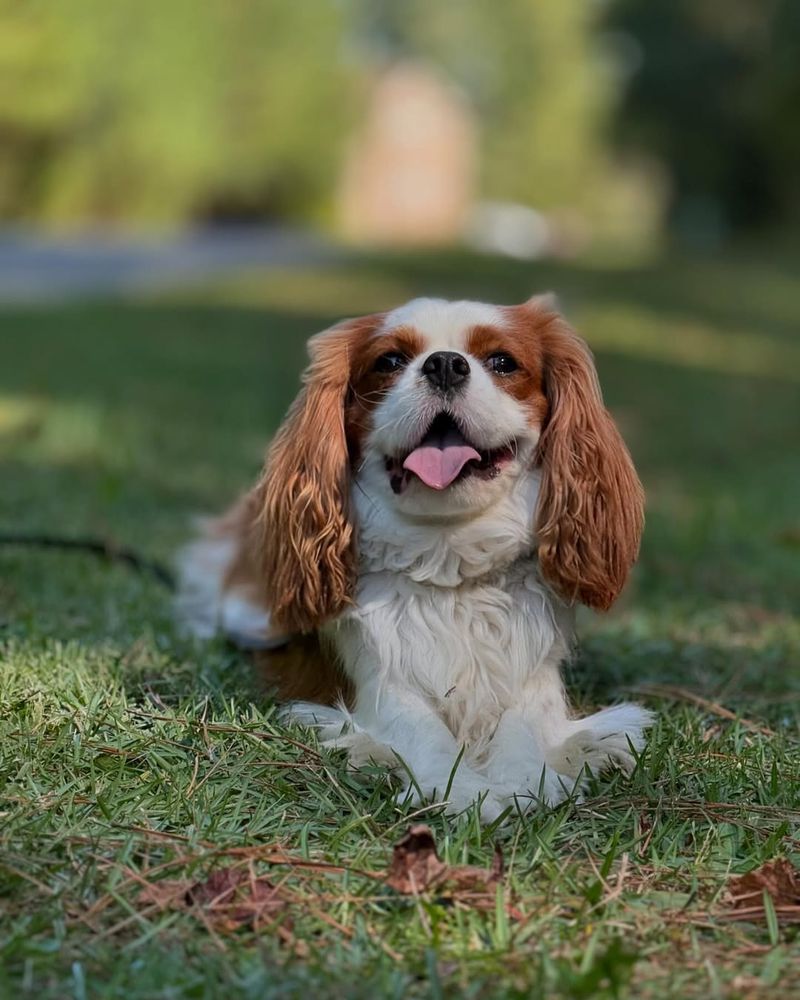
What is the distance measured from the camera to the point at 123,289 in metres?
17.4

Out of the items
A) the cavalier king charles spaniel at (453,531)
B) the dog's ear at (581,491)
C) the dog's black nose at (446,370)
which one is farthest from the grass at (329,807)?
the dog's black nose at (446,370)

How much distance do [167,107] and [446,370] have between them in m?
30.8

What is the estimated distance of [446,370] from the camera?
112 inches

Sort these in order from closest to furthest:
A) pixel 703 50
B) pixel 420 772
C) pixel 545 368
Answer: pixel 420 772, pixel 545 368, pixel 703 50

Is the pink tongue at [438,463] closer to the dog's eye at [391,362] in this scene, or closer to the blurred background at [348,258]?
the dog's eye at [391,362]

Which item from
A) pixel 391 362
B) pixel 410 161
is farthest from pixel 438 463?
pixel 410 161

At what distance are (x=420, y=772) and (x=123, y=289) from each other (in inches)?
609

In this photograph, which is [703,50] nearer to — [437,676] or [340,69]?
[340,69]

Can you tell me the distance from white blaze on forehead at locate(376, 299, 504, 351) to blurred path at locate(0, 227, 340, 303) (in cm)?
1302

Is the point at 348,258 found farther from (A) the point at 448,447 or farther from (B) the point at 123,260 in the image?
(A) the point at 448,447

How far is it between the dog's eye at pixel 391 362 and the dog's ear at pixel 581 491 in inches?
13.8

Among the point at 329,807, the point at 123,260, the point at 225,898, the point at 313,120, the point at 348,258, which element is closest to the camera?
the point at 225,898

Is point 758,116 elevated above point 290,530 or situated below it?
above

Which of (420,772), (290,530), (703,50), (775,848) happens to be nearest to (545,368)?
(290,530)
